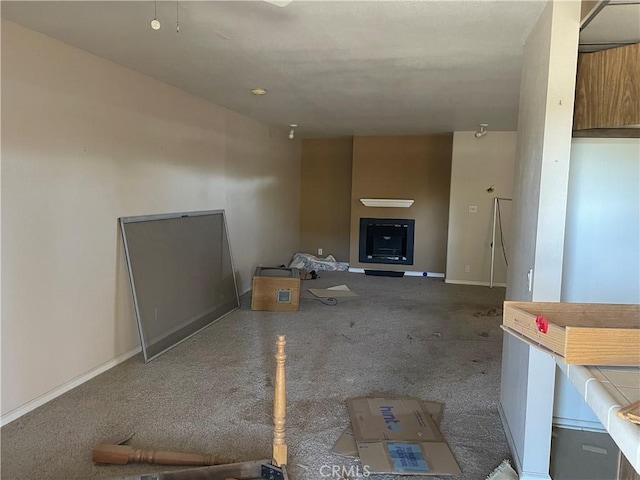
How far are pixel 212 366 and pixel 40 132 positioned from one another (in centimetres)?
210

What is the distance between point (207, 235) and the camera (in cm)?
505

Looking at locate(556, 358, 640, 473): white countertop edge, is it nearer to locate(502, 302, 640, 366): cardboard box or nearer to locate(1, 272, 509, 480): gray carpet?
locate(502, 302, 640, 366): cardboard box

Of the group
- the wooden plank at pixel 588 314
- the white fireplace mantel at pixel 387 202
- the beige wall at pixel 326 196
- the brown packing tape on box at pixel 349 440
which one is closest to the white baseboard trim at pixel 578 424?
the brown packing tape on box at pixel 349 440

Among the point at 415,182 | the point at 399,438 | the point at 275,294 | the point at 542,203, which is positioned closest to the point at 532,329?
the point at 542,203

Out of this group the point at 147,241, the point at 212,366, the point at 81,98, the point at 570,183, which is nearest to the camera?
the point at 570,183

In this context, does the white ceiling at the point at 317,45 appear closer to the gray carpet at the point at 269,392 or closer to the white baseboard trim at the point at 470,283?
the gray carpet at the point at 269,392

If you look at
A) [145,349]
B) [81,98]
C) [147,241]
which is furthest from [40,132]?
[145,349]

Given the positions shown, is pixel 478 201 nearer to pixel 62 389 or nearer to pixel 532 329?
pixel 62 389

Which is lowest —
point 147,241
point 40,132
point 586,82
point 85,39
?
point 147,241

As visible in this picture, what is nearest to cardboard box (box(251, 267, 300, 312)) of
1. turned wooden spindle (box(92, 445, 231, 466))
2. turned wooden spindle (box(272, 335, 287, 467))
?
turned wooden spindle (box(92, 445, 231, 466))

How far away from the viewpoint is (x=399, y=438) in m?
2.65

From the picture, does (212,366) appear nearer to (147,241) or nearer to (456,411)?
(147,241)

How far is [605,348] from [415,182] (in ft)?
23.3

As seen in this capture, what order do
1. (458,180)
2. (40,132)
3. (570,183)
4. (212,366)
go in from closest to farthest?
(570,183)
(40,132)
(212,366)
(458,180)
